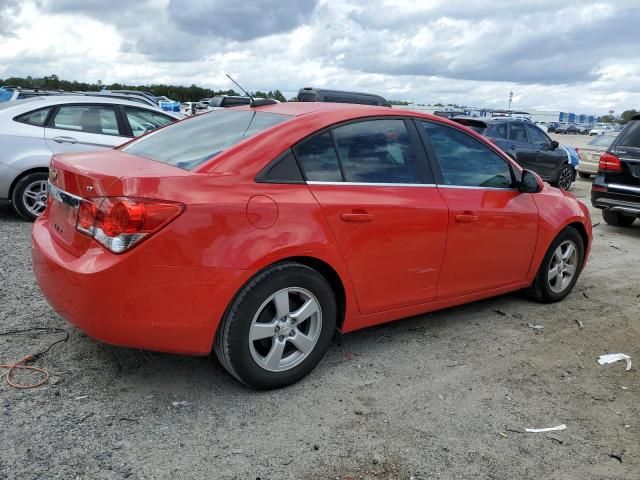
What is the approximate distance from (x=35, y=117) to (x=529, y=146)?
1058 centimetres

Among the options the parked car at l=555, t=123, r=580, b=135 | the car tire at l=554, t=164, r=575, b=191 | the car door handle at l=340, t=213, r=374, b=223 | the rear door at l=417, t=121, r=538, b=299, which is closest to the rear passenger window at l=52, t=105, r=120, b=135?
the rear door at l=417, t=121, r=538, b=299

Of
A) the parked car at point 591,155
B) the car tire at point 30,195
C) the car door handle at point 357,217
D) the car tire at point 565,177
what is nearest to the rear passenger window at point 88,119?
the car tire at point 30,195

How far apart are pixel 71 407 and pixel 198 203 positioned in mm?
1263

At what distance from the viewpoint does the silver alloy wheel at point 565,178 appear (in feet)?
46.6

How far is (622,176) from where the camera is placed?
27.5ft

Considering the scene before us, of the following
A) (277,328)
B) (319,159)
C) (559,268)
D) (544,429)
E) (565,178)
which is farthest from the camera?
(565,178)

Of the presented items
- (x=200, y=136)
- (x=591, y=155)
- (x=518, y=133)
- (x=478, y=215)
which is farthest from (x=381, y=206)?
(x=591, y=155)

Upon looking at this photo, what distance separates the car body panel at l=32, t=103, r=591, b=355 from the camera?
2.91 metres

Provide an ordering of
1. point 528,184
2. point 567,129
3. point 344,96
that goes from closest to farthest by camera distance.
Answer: point 528,184 < point 344,96 < point 567,129

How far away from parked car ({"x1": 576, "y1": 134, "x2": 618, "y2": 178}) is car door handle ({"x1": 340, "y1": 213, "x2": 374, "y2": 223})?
14555mm

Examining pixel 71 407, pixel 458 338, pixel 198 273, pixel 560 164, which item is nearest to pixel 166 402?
pixel 71 407

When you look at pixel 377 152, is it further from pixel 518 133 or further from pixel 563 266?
pixel 518 133

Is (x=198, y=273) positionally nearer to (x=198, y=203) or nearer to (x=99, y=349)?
(x=198, y=203)

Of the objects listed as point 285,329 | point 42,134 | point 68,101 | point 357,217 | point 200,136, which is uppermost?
point 68,101
